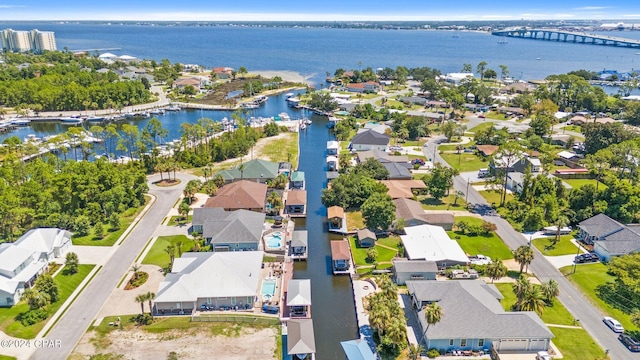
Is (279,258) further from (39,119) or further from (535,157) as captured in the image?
(39,119)

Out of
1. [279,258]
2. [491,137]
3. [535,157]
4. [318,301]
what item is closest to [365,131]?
[491,137]

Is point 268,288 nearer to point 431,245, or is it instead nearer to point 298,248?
point 298,248

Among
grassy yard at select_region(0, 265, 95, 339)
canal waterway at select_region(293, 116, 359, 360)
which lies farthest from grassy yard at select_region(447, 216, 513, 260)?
grassy yard at select_region(0, 265, 95, 339)

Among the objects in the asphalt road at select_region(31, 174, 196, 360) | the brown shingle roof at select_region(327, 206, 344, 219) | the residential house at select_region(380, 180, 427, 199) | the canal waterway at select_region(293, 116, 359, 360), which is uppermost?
the residential house at select_region(380, 180, 427, 199)

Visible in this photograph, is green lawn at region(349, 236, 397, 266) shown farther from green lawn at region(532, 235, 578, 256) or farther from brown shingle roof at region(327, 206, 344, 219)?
green lawn at region(532, 235, 578, 256)

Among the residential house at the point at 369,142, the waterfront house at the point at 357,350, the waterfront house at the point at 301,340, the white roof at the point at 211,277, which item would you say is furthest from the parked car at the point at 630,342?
the residential house at the point at 369,142

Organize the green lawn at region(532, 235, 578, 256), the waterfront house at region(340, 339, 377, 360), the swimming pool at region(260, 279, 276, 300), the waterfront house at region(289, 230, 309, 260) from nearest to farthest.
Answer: the waterfront house at region(340, 339, 377, 360)
the swimming pool at region(260, 279, 276, 300)
the waterfront house at region(289, 230, 309, 260)
the green lawn at region(532, 235, 578, 256)

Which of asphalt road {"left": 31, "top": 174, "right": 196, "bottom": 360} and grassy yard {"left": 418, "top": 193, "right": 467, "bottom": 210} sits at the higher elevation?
grassy yard {"left": 418, "top": 193, "right": 467, "bottom": 210}
